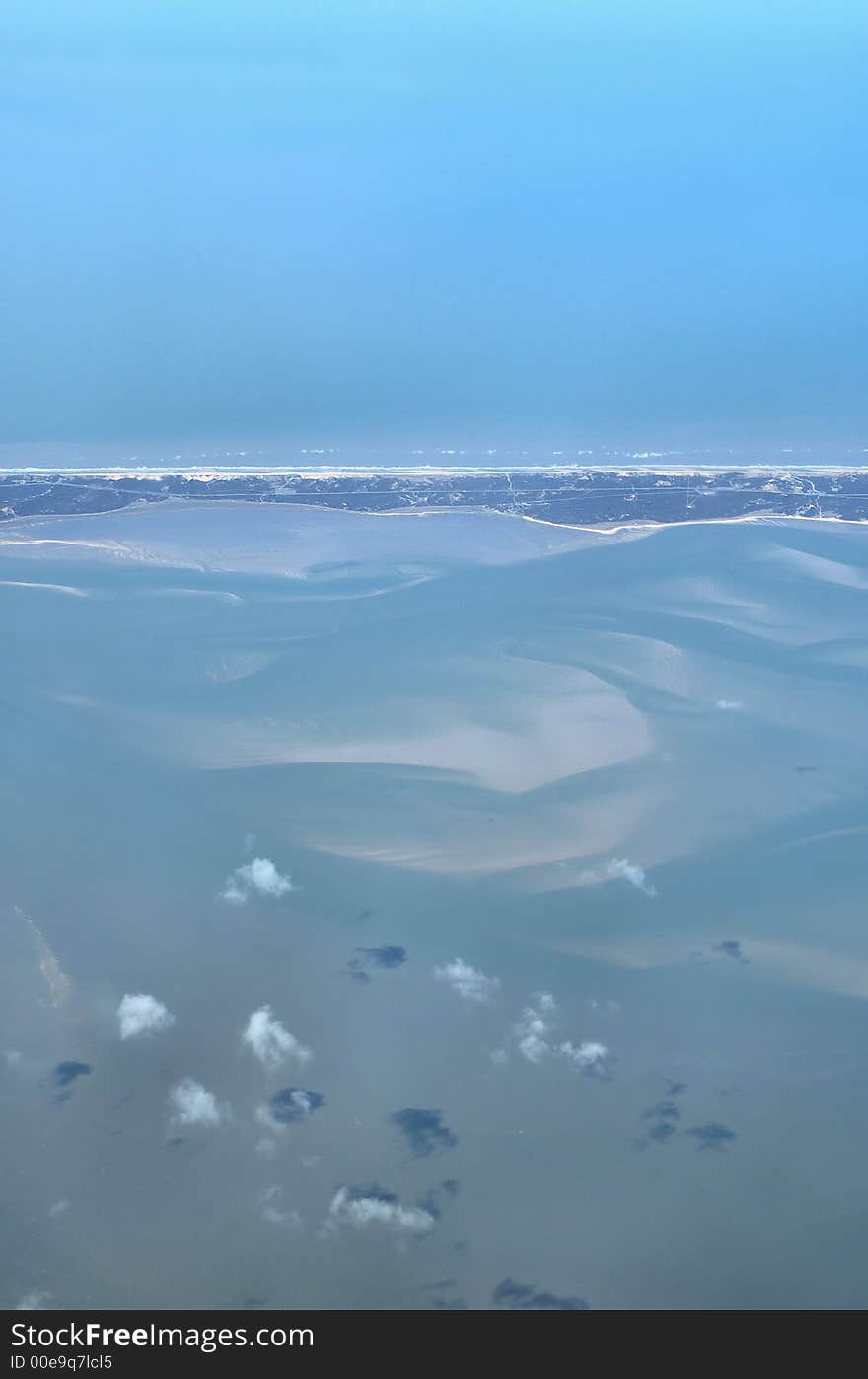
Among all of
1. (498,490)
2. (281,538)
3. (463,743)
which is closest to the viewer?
(463,743)

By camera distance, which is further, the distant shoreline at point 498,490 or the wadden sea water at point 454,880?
the distant shoreline at point 498,490

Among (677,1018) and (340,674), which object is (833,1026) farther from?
(340,674)

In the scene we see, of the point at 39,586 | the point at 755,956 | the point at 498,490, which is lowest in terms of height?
the point at 755,956

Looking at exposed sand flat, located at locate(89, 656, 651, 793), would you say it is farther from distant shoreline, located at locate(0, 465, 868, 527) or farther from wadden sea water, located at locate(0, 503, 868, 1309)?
distant shoreline, located at locate(0, 465, 868, 527)

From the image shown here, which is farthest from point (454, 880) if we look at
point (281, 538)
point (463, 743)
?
point (281, 538)

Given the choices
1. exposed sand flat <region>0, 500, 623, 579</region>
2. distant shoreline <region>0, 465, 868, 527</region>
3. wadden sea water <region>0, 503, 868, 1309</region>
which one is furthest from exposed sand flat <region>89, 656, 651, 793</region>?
distant shoreline <region>0, 465, 868, 527</region>

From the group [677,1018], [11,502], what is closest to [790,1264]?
[677,1018]

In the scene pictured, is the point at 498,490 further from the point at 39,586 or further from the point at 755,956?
the point at 755,956

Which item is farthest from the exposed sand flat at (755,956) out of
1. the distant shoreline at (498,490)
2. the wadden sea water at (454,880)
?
the distant shoreline at (498,490)

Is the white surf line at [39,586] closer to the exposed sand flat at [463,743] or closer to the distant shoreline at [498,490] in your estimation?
the distant shoreline at [498,490]
